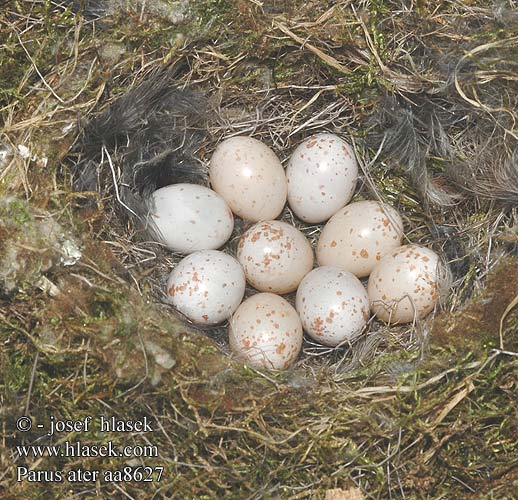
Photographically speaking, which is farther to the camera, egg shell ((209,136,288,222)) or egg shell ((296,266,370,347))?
egg shell ((209,136,288,222))

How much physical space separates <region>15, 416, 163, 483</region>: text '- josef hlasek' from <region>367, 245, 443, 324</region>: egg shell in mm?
770

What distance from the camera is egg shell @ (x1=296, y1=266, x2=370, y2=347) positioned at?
2.18 metres

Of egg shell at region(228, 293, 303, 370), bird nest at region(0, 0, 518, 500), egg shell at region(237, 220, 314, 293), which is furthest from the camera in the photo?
egg shell at region(237, 220, 314, 293)

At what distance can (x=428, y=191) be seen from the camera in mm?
2359

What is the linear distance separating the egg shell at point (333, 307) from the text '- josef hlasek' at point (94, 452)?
572mm

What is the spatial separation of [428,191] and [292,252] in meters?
0.46

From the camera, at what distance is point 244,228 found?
247cm

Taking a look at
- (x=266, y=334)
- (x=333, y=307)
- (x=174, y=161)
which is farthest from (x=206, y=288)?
(x=174, y=161)

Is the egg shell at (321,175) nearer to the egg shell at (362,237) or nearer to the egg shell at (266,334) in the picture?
the egg shell at (362,237)

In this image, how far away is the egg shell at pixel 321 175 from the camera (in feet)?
7.66

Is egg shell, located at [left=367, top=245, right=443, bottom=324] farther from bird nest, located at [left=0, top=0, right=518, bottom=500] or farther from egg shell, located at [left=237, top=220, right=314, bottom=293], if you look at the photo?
egg shell, located at [left=237, top=220, right=314, bottom=293]

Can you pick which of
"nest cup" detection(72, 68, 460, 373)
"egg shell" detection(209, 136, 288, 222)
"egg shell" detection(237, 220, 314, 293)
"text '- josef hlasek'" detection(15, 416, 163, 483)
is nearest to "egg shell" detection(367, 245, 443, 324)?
"nest cup" detection(72, 68, 460, 373)

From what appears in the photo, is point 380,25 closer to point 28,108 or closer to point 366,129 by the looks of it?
point 366,129

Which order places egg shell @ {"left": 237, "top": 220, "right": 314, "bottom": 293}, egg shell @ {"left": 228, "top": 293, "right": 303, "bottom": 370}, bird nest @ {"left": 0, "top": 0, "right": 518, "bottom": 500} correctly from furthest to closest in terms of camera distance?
egg shell @ {"left": 237, "top": 220, "right": 314, "bottom": 293}
egg shell @ {"left": 228, "top": 293, "right": 303, "bottom": 370}
bird nest @ {"left": 0, "top": 0, "right": 518, "bottom": 500}
